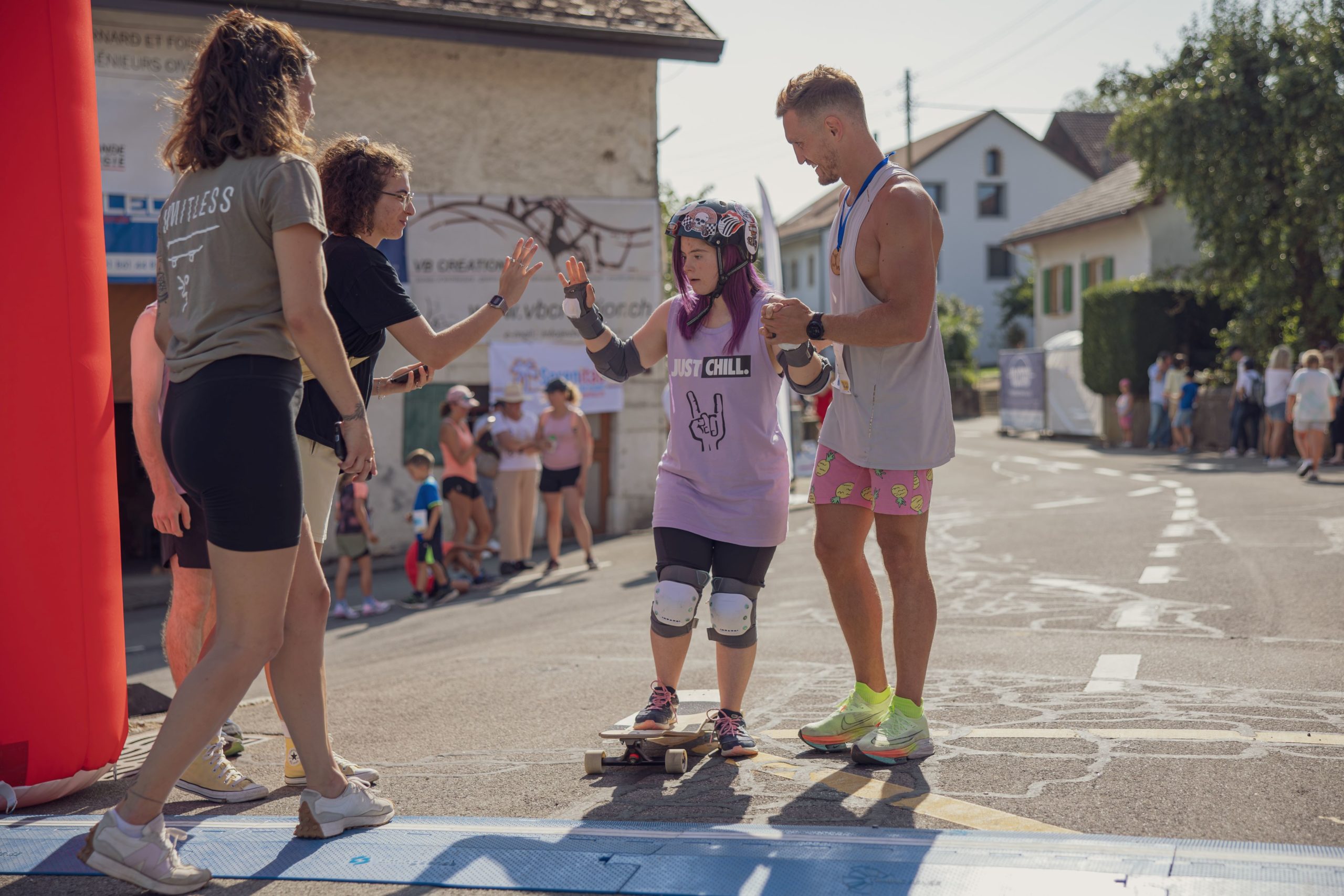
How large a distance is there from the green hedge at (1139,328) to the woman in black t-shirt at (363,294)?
84.1ft

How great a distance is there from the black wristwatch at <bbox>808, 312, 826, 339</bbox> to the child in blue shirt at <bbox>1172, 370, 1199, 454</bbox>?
2132 cm

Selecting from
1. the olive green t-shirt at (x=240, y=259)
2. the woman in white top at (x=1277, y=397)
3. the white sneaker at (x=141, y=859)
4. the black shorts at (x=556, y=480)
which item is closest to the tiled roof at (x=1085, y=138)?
the woman in white top at (x=1277, y=397)

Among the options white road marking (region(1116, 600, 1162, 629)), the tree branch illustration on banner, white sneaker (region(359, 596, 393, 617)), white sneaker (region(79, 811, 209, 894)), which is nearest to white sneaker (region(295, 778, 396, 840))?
white sneaker (region(79, 811, 209, 894))

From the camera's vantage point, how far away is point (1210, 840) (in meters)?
3.05

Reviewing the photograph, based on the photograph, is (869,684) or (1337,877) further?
(869,684)

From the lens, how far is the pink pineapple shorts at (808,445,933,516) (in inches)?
161

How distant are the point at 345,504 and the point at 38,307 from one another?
22.9ft

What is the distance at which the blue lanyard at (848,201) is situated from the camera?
13.5 ft

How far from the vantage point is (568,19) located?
15438mm

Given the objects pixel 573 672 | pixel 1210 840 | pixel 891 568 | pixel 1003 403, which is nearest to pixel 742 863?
pixel 1210 840

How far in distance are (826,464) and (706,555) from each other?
0.51 metres

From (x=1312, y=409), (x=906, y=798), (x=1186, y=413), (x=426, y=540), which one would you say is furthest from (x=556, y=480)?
(x=1186, y=413)

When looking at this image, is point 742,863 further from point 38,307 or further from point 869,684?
point 38,307

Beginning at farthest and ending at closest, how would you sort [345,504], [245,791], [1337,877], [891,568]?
[345,504], [891,568], [245,791], [1337,877]
